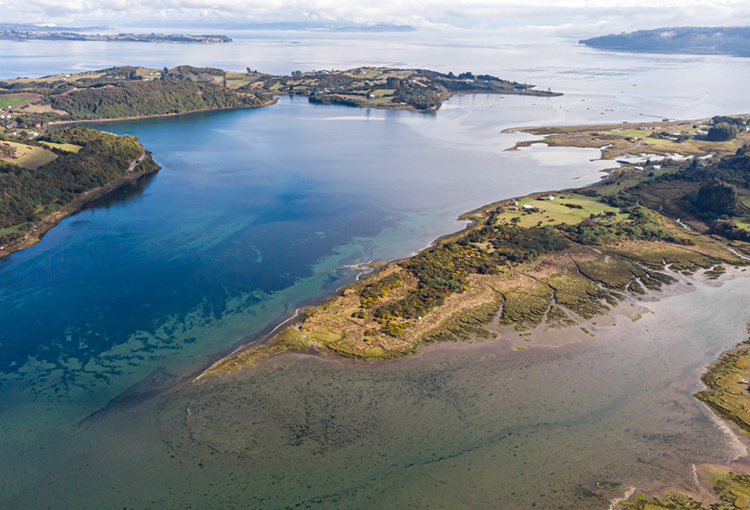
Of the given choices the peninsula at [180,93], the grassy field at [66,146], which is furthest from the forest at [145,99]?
the grassy field at [66,146]

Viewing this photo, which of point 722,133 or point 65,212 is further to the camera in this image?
point 722,133

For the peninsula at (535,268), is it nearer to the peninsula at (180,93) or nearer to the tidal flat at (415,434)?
the tidal flat at (415,434)

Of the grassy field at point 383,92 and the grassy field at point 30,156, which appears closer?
the grassy field at point 30,156

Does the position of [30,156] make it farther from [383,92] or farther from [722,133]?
[722,133]

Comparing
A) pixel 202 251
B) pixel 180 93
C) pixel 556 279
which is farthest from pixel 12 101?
pixel 556 279

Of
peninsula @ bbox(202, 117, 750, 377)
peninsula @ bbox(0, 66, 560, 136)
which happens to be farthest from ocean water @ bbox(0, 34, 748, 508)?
peninsula @ bbox(0, 66, 560, 136)

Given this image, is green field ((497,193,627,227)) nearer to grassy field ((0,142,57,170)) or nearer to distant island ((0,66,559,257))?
Result: distant island ((0,66,559,257))
